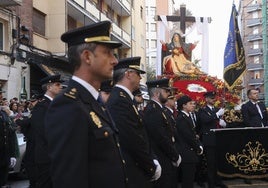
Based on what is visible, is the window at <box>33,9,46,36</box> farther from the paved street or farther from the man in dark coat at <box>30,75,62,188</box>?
the man in dark coat at <box>30,75,62,188</box>

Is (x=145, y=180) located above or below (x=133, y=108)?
below

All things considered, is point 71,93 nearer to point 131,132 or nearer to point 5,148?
point 131,132

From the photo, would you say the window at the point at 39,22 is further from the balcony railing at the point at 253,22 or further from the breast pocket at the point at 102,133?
the balcony railing at the point at 253,22

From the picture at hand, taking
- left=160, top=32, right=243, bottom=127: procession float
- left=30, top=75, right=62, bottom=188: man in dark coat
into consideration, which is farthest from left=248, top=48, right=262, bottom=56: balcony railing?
left=30, top=75, right=62, bottom=188: man in dark coat

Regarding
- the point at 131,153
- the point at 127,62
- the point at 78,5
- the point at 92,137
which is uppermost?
the point at 78,5

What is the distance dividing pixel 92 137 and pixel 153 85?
11.7ft

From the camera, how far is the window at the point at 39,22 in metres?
20.0

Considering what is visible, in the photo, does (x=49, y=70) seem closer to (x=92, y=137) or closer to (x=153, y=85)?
(x=153, y=85)

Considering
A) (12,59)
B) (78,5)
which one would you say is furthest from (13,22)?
(78,5)

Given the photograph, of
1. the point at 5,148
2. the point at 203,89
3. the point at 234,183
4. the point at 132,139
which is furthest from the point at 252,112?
the point at 132,139

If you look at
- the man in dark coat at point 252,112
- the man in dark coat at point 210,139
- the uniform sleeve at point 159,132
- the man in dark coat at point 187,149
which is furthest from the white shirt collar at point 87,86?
the man in dark coat at point 252,112

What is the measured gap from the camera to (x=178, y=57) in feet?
49.1

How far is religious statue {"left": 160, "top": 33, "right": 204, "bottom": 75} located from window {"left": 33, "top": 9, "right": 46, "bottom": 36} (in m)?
6.42

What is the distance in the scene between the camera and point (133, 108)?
4.56 meters
